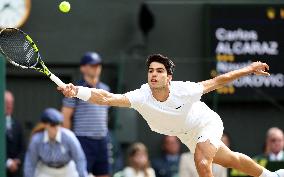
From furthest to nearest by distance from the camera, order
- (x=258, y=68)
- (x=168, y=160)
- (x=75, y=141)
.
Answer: (x=168, y=160) < (x=75, y=141) < (x=258, y=68)

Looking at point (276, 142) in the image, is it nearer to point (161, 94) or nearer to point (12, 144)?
point (12, 144)

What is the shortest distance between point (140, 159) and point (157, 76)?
3712mm

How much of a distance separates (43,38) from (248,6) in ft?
9.80

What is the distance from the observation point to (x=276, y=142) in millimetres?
13602

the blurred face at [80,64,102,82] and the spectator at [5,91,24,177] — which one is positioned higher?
the blurred face at [80,64,102,82]

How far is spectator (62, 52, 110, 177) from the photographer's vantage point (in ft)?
42.3

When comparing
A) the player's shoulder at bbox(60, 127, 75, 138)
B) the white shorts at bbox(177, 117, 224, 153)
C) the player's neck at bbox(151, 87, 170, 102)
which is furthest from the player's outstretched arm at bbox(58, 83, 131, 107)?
the player's shoulder at bbox(60, 127, 75, 138)

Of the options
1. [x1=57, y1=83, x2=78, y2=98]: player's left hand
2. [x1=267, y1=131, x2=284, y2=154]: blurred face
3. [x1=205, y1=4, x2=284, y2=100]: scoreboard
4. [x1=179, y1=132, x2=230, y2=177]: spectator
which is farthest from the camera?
[x1=205, y1=4, x2=284, y2=100]: scoreboard

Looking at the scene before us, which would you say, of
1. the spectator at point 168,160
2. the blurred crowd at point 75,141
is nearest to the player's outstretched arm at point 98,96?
the blurred crowd at point 75,141

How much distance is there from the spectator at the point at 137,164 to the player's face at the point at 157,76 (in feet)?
11.8

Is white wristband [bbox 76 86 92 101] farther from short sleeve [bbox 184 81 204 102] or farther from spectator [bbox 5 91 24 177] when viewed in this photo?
spectator [bbox 5 91 24 177]

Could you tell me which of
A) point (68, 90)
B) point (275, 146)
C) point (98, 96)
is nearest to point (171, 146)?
point (275, 146)

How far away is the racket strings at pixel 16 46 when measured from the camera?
1046cm

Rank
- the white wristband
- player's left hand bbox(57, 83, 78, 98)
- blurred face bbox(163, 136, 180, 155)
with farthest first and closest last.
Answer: blurred face bbox(163, 136, 180, 155) → the white wristband → player's left hand bbox(57, 83, 78, 98)
